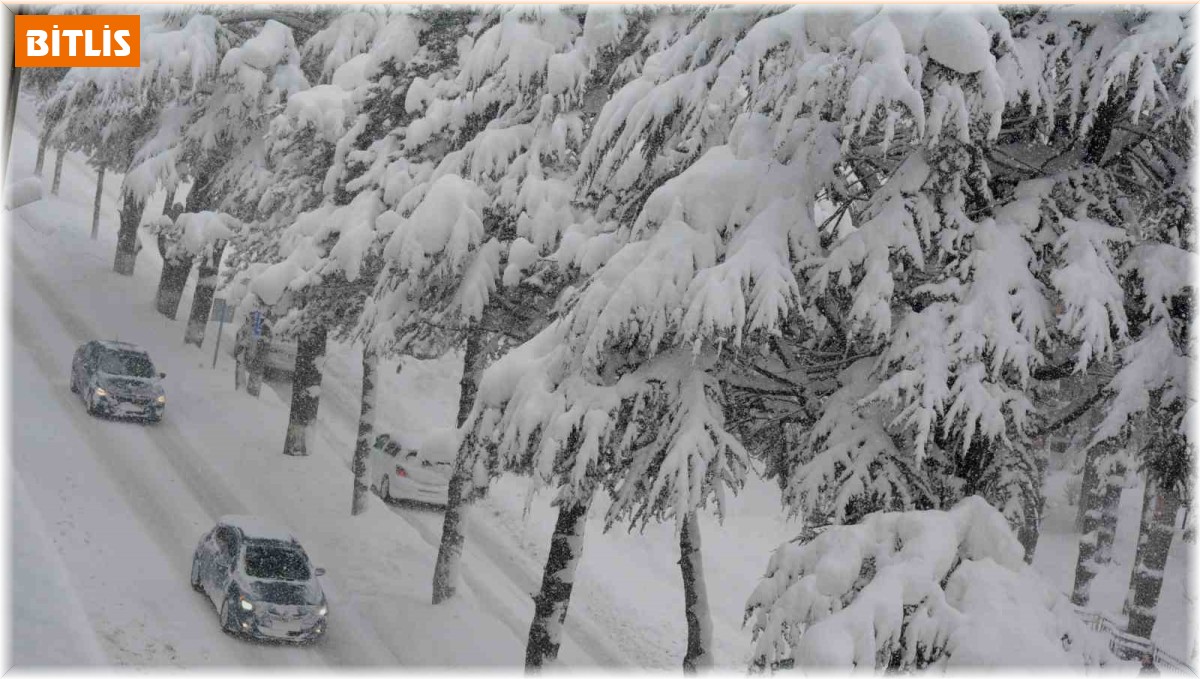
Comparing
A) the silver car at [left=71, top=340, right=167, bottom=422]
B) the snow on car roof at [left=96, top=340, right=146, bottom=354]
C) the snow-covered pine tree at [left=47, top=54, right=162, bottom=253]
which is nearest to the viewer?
the snow-covered pine tree at [left=47, top=54, right=162, bottom=253]

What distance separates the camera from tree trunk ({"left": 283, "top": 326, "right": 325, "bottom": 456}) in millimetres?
25422

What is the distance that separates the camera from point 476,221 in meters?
16.7

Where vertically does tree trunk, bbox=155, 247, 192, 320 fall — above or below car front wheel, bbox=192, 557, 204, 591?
above

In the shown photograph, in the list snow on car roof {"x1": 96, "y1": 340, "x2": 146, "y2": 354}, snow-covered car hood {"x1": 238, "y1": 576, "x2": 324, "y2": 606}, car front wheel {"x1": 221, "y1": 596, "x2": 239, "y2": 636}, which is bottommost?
car front wheel {"x1": 221, "y1": 596, "x2": 239, "y2": 636}

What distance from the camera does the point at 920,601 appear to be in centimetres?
776

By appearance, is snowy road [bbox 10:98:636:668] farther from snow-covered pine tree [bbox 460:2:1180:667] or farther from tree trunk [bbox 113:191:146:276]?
snow-covered pine tree [bbox 460:2:1180:667]

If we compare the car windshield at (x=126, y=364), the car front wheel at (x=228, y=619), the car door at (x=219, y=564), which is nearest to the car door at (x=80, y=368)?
the car windshield at (x=126, y=364)

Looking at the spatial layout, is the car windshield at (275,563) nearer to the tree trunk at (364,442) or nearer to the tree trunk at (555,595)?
the tree trunk at (364,442)

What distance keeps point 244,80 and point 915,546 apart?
2414 centimetres

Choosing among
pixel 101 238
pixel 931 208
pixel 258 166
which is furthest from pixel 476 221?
pixel 101 238

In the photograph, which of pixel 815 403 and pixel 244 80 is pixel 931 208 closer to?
pixel 815 403

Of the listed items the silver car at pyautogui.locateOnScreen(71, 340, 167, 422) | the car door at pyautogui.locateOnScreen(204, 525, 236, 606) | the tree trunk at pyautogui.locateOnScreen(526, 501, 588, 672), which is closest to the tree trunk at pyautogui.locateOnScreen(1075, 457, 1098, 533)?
the tree trunk at pyautogui.locateOnScreen(526, 501, 588, 672)

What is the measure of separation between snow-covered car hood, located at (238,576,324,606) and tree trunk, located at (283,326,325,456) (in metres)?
8.10

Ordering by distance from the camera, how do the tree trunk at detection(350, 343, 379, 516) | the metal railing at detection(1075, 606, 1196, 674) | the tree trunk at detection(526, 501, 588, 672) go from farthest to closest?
1. the tree trunk at detection(350, 343, 379, 516)
2. the tree trunk at detection(526, 501, 588, 672)
3. the metal railing at detection(1075, 606, 1196, 674)
